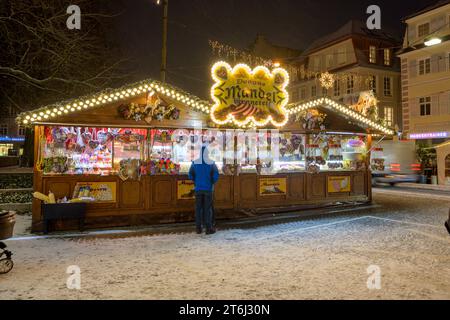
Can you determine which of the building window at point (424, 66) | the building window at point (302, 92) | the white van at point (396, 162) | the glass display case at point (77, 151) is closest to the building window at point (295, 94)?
the building window at point (302, 92)

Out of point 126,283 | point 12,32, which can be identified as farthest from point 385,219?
point 12,32

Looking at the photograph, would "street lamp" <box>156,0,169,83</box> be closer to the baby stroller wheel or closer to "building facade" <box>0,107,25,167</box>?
the baby stroller wheel

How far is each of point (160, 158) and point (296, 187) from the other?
186 inches

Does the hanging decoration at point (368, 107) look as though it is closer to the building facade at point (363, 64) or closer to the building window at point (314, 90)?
the building facade at point (363, 64)

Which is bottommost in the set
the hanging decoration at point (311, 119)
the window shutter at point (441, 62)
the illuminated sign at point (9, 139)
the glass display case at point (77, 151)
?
the glass display case at point (77, 151)

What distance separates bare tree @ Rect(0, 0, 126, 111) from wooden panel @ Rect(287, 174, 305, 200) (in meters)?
8.03

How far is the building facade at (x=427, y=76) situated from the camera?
25.7 m

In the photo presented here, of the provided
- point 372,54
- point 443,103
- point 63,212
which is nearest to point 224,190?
point 63,212

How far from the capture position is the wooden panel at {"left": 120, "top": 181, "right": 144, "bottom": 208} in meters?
10.2

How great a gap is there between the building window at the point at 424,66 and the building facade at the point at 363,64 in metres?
5.58

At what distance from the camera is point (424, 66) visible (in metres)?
27.6

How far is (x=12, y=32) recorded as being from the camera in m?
13.1

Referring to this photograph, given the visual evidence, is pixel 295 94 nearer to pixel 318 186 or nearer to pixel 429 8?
pixel 429 8

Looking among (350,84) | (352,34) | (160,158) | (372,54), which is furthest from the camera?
(350,84)
